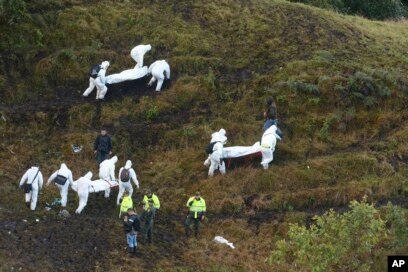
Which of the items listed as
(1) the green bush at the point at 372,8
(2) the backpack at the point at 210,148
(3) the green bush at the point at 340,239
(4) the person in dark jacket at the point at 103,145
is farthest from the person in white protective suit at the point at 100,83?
(1) the green bush at the point at 372,8

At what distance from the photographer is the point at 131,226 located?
19359 mm

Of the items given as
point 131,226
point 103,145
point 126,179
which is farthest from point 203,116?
point 131,226

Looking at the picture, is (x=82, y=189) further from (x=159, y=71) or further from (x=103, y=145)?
(x=159, y=71)

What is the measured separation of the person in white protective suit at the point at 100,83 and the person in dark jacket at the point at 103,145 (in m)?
3.89

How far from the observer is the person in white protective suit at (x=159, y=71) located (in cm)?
2794

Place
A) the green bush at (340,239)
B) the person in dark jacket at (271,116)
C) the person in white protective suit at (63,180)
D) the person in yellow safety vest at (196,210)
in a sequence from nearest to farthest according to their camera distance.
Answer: the green bush at (340,239)
the person in yellow safety vest at (196,210)
the person in white protective suit at (63,180)
the person in dark jacket at (271,116)

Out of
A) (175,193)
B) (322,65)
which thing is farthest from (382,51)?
(175,193)

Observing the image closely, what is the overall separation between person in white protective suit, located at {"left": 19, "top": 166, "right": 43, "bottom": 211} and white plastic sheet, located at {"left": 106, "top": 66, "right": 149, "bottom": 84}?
24.3 ft

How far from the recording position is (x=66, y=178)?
21.4m

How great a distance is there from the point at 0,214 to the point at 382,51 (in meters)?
18.8

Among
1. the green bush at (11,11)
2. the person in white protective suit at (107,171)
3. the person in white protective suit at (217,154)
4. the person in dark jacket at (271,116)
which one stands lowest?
the person in white protective suit at (107,171)

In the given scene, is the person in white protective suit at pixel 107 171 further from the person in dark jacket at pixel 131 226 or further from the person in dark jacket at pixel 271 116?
the person in dark jacket at pixel 271 116

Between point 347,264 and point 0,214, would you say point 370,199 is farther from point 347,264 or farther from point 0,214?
point 0,214

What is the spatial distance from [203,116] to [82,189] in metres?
7.28
